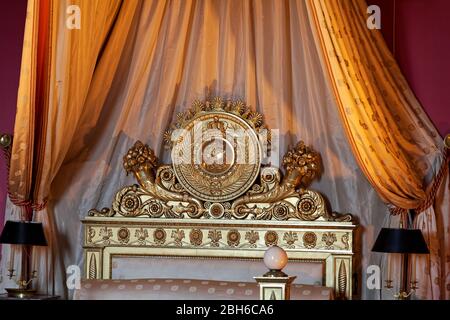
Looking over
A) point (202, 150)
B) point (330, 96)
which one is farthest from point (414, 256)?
point (202, 150)

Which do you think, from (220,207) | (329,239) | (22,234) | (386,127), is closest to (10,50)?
(22,234)

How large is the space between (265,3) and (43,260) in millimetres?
2087

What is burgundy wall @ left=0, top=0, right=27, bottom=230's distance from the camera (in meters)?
5.70

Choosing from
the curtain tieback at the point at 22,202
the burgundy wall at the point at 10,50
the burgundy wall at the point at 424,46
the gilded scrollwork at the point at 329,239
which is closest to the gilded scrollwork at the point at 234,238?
the gilded scrollwork at the point at 329,239

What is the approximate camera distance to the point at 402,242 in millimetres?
4609

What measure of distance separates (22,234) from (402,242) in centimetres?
216

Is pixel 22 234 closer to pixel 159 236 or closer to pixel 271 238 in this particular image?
pixel 159 236

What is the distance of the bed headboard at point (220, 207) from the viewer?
5.10m

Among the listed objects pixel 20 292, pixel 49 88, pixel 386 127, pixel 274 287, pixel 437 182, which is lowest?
pixel 20 292

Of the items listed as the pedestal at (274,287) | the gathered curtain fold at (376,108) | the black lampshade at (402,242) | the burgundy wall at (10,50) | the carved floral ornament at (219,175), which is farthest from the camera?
the burgundy wall at (10,50)

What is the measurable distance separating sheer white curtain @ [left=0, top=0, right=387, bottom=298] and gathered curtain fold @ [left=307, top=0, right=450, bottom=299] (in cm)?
29

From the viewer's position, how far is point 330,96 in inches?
206

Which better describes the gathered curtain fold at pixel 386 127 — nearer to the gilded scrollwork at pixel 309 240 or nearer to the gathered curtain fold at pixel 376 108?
the gathered curtain fold at pixel 376 108

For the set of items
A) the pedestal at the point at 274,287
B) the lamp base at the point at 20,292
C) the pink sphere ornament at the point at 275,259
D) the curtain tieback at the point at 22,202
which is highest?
the curtain tieback at the point at 22,202
